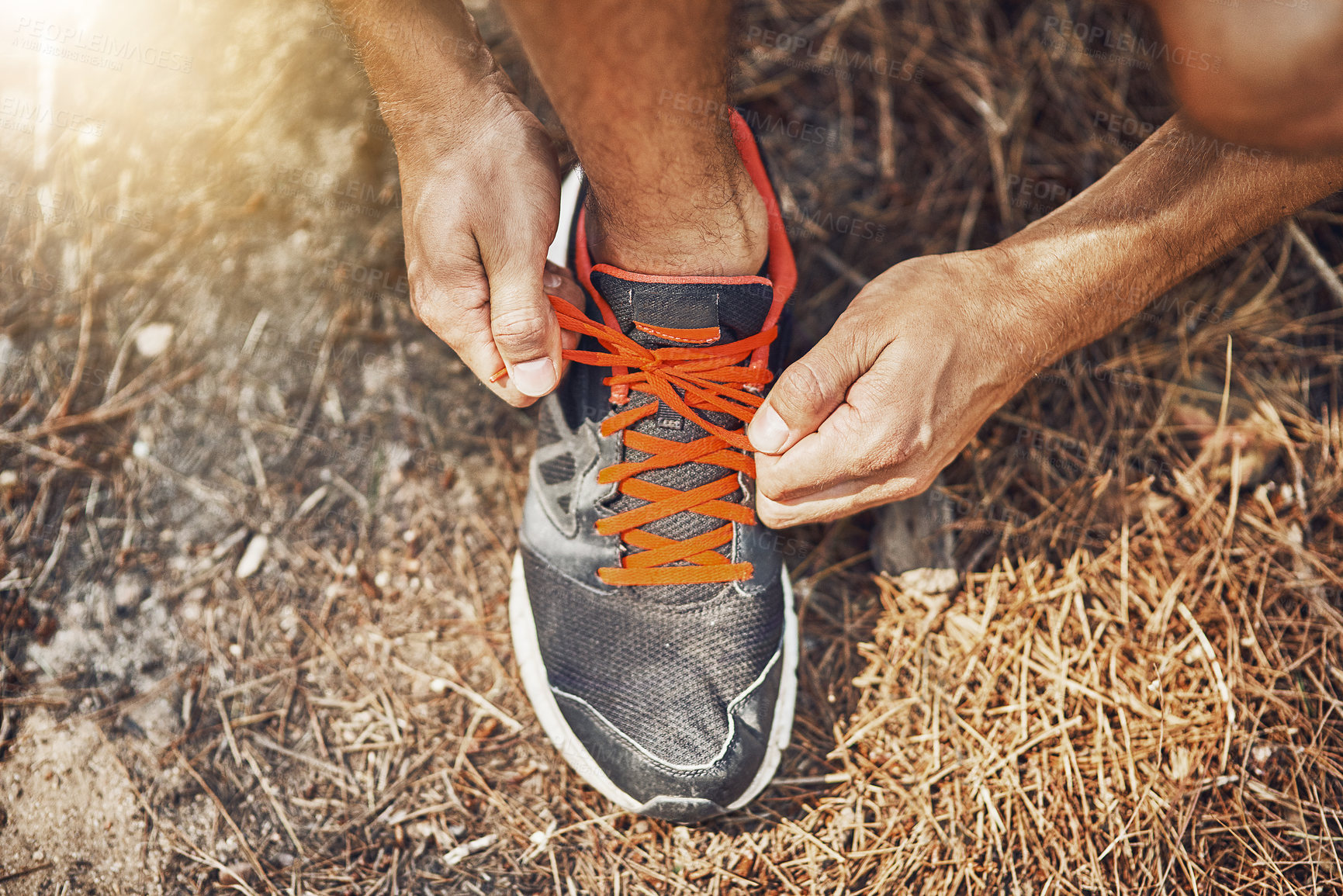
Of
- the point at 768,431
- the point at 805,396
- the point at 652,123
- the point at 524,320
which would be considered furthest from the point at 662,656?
the point at 652,123

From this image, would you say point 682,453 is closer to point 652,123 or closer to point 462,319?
point 462,319

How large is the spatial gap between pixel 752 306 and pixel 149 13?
2.25 metres

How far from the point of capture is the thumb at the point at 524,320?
133cm

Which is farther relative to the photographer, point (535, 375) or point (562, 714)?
point (562, 714)

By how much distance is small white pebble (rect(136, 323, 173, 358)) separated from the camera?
6.61 ft

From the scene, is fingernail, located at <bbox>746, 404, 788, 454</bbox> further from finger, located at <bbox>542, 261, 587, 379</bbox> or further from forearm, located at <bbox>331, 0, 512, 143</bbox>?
forearm, located at <bbox>331, 0, 512, 143</bbox>

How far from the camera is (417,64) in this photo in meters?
1.46

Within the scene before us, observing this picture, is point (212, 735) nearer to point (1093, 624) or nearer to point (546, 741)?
point (546, 741)

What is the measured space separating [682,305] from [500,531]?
80 cm

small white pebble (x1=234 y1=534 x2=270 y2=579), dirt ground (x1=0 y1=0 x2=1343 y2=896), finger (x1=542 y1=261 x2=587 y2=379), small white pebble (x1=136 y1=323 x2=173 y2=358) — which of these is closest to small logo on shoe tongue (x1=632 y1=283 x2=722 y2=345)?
finger (x1=542 y1=261 x2=587 y2=379)

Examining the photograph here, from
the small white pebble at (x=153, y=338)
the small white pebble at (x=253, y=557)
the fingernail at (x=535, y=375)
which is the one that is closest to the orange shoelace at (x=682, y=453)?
the fingernail at (x=535, y=375)

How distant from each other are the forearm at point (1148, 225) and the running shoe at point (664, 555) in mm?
511

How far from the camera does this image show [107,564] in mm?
1816

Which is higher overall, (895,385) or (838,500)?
(895,385)
